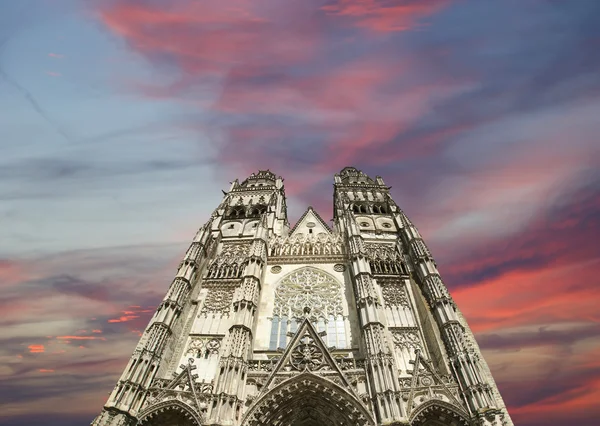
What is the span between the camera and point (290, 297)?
22.7 meters

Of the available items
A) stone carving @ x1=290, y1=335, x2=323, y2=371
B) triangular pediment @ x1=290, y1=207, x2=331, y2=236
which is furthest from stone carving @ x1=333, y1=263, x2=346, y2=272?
Result: stone carving @ x1=290, y1=335, x2=323, y2=371

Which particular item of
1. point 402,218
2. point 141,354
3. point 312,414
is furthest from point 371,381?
point 402,218

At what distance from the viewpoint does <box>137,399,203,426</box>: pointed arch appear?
1534 centimetres

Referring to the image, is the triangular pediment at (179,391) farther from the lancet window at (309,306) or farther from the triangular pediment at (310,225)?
the triangular pediment at (310,225)

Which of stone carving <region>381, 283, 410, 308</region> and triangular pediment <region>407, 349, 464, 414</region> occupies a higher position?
stone carving <region>381, 283, 410, 308</region>

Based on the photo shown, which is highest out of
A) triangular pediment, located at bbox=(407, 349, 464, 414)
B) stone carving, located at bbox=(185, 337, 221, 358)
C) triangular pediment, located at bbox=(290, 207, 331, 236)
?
triangular pediment, located at bbox=(290, 207, 331, 236)

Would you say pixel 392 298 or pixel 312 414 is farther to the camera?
pixel 392 298

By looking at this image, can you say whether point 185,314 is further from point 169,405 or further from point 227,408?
point 227,408

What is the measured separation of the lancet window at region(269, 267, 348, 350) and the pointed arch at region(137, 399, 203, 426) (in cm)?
566

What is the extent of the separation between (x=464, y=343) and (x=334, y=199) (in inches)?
831

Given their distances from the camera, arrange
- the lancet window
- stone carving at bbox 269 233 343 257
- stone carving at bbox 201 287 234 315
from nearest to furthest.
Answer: the lancet window
stone carving at bbox 201 287 234 315
stone carving at bbox 269 233 343 257

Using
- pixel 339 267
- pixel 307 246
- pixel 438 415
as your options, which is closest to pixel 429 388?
pixel 438 415

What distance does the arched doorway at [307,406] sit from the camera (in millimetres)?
15336

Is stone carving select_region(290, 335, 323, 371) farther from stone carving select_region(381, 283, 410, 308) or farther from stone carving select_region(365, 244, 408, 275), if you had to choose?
stone carving select_region(365, 244, 408, 275)
